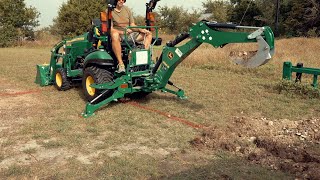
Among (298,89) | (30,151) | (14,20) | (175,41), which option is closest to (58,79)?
(175,41)

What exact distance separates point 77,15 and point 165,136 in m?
27.8

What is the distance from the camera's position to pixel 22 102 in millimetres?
6980

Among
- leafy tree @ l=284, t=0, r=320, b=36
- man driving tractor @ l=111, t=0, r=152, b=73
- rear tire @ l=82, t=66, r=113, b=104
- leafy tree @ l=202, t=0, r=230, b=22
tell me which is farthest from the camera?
leafy tree @ l=202, t=0, r=230, b=22

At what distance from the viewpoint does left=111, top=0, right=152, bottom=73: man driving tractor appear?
20.4ft

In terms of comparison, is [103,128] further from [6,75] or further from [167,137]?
[6,75]

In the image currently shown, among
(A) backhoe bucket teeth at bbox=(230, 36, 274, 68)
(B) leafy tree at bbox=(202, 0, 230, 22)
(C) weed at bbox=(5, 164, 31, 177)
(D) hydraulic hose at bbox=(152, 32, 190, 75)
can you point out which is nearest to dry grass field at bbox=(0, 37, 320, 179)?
(C) weed at bbox=(5, 164, 31, 177)

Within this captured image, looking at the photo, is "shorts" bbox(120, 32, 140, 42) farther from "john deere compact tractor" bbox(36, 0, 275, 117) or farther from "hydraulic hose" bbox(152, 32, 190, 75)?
"hydraulic hose" bbox(152, 32, 190, 75)

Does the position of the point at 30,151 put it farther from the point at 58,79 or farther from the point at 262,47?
the point at 58,79

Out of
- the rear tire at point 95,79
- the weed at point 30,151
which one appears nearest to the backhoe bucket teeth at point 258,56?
the rear tire at point 95,79

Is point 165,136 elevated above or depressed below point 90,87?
below

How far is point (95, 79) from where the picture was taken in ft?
20.9

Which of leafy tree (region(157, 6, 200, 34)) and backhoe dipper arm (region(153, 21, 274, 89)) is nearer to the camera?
backhoe dipper arm (region(153, 21, 274, 89))

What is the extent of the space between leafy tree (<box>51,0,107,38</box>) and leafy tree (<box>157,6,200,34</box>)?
15.1 m

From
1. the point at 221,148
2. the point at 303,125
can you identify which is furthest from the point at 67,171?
the point at 303,125
